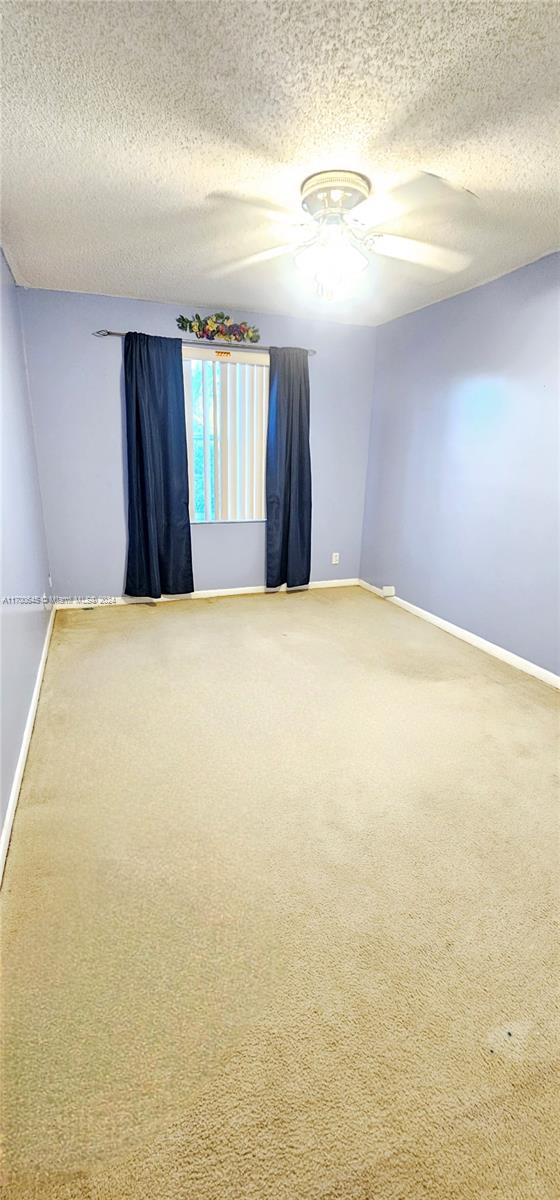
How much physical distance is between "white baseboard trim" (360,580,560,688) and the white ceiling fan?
233 cm

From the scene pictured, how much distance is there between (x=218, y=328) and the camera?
3.97 m

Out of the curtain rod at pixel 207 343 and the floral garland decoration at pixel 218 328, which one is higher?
the floral garland decoration at pixel 218 328

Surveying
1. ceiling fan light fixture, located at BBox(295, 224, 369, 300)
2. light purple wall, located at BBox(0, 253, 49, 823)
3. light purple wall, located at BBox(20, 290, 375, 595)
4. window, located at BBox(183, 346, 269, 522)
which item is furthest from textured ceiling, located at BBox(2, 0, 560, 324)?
window, located at BBox(183, 346, 269, 522)

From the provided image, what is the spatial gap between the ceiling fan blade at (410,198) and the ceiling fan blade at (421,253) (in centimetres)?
10

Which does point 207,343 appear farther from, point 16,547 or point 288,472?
point 16,547

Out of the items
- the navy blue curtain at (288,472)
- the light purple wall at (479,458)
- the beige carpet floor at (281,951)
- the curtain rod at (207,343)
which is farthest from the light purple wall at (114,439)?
the beige carpet floor at (281,951)

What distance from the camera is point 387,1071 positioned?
1146 mm

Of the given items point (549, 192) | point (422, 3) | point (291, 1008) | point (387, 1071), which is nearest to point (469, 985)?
point (387, 1071)

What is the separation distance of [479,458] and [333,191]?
1895 mm

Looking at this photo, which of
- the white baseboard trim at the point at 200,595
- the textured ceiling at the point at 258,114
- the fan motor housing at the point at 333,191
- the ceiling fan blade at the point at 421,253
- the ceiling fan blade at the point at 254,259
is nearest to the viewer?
the textured ceiling at the point at 258,114

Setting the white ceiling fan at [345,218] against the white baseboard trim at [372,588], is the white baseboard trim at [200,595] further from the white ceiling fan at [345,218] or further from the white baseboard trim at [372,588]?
the white ceiling fan at [345,218]

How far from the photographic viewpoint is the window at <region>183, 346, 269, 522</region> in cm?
406

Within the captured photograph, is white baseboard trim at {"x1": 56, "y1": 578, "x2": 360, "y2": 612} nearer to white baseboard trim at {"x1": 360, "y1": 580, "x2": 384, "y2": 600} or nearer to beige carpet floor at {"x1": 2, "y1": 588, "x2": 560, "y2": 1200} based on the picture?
white baseboard trim at {"x1": 360, "y1": 580, "x2": 384, "y2": 600}

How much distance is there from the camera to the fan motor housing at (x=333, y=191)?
Answer: 6.44ft
